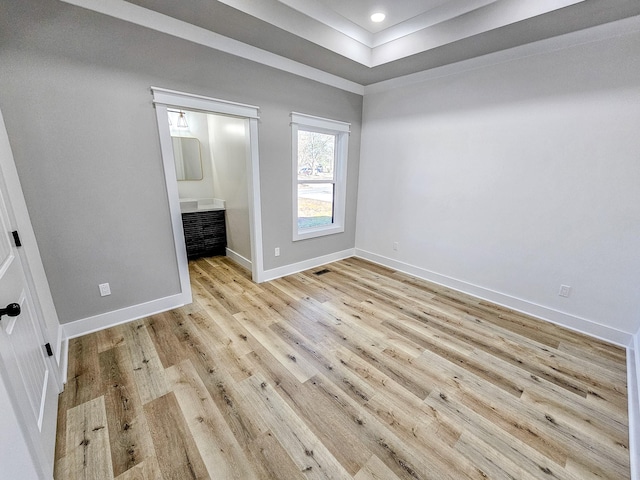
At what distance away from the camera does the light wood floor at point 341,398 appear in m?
1.33

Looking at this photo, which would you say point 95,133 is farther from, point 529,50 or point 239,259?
point 529,50

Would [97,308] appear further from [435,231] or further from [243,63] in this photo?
[435,231]

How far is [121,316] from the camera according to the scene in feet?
8.04

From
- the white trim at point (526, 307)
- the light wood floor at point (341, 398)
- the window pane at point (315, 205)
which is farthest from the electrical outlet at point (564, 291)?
the window pane at point (315, 205)

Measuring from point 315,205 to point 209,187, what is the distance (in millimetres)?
1967

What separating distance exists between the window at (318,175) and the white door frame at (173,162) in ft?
1.82

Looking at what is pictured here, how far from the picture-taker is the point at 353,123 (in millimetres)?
3920

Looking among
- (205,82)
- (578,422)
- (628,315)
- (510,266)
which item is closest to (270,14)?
(205,82)

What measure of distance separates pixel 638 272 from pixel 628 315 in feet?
1.28

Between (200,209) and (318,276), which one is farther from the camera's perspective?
(200,209)

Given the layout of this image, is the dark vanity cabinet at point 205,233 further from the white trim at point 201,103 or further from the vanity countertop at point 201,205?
the white trim at point 201,103

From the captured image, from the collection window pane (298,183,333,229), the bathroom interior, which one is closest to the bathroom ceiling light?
the bathroom interior

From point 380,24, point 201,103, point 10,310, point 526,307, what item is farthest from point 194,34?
point 526,307

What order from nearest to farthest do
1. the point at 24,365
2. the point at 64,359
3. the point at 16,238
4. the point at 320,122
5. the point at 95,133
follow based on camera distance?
the point at 24,365 < the point at 16,238 < the point at 64,359 < the point at 95,133 < the point at 320,122
